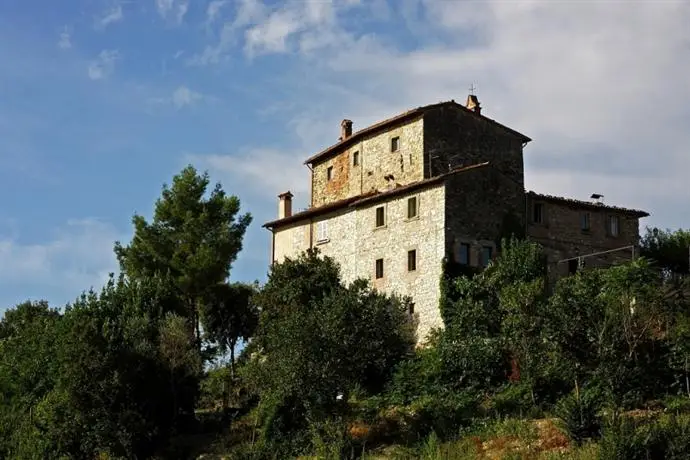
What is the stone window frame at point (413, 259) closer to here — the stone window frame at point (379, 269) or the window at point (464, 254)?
the stone window frame at point (379, 269)

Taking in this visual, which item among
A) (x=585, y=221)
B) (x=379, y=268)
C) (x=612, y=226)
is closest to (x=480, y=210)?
(x=379, y=268)

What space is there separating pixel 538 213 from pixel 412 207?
23.3 feet

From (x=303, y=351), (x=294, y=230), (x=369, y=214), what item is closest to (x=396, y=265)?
(x=369, y=214)

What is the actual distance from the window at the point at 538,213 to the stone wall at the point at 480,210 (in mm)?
1000

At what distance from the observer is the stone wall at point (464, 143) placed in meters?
53.8

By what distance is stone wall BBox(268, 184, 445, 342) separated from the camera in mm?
48594

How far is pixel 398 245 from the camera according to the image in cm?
5072

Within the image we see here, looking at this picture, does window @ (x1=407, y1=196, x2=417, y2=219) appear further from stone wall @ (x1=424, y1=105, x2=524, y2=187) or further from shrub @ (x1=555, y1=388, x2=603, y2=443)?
shrub @ (x1=555, y1=388, x2=603, y2=443)

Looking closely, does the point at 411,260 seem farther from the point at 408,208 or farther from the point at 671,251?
the point at 671,251

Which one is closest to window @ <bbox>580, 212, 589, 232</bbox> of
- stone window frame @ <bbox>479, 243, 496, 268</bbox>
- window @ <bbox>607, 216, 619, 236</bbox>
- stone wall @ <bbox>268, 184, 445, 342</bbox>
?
window @ <bbox>607, 216, 619, 236</bbox>

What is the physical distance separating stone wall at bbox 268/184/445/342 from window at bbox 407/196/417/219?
0.61 ft

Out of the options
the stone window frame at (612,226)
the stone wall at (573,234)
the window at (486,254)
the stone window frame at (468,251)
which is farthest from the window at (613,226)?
the stone window frame at (468,251)

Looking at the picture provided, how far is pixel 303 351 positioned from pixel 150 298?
41.4 ft

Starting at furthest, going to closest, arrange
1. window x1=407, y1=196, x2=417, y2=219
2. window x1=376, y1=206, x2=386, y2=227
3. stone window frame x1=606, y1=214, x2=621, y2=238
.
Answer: stone window frame x1=606, y1=214, x2=621, y2=238, window x1=376, y1=206, x2=386, y2=227, window x1=407, y1=196, x2=417, y2=219
